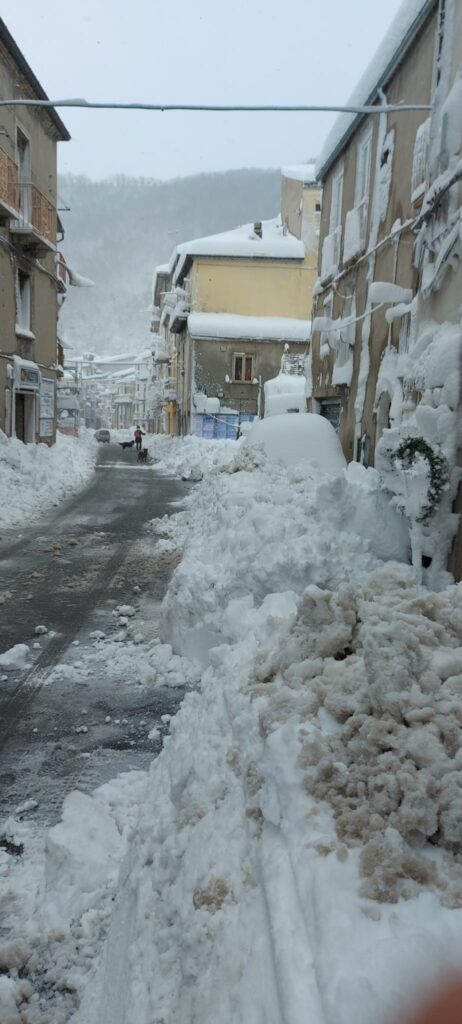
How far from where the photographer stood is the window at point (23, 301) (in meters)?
19.2

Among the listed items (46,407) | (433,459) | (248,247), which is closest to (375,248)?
(433,459)

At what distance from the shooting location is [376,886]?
1.94m

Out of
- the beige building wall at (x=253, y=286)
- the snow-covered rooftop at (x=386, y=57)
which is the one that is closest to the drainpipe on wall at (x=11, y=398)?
the snow-covered rooftop at (x=386, y=57)

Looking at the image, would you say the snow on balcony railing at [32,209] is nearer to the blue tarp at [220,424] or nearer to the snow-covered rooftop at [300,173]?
the blue tarp at [220,424]

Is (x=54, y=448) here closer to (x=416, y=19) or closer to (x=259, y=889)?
(x=416, y=19)

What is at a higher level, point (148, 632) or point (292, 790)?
point (292, 790)

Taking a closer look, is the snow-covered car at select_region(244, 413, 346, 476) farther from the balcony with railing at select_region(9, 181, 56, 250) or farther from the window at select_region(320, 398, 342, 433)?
the balcony with railing at select_region(9, 181, 56, 250)

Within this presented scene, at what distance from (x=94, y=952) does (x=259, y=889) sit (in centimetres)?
119

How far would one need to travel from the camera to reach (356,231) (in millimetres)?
12203

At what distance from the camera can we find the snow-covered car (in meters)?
9.85

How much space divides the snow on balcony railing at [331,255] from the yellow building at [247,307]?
17535 mm

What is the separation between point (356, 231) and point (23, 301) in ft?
37.8

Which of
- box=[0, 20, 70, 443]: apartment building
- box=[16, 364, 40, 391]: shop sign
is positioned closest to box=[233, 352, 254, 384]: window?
box=[0, 20, 70, 443]: apartment building

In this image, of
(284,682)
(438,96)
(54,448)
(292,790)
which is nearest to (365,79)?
(438,96)
